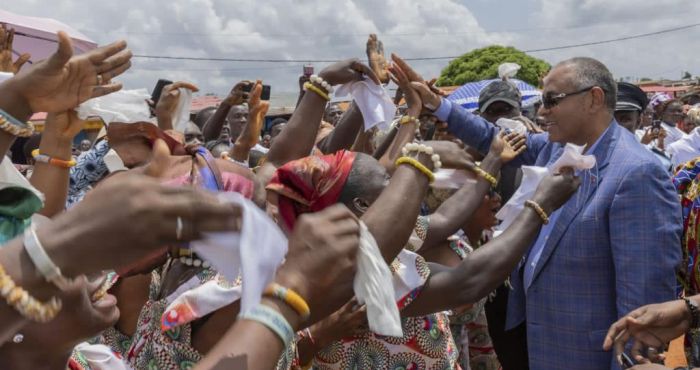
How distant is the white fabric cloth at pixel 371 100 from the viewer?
10.8 ft

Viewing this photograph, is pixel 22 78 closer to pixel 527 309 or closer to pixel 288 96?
pixel 527 309

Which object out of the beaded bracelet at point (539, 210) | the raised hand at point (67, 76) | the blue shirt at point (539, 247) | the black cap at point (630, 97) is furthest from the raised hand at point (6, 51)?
the black cap at point (630, 97)

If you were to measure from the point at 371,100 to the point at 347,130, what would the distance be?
38.7 inches

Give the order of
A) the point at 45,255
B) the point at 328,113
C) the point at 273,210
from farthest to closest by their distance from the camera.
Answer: the point at 328,113
the point at 273,210
the point at 45,255

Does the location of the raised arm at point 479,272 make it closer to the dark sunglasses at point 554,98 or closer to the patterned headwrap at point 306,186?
the patterned headwrap at point 306,186

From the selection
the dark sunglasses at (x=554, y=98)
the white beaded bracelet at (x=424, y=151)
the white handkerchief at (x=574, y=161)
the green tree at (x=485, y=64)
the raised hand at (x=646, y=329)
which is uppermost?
the white beaded bracelet at (x=424, y=151)

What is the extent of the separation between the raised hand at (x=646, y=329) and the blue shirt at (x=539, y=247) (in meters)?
0.72

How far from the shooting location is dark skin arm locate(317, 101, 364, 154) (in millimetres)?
4289

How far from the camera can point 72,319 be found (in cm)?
159

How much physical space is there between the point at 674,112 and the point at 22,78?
9168 millimetres

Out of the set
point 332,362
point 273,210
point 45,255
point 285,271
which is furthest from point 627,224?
point 45,255

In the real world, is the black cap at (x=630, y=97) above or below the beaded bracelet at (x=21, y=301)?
below

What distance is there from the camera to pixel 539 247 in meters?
3.31

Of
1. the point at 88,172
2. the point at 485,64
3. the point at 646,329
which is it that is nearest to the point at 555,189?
the point at 646,329
